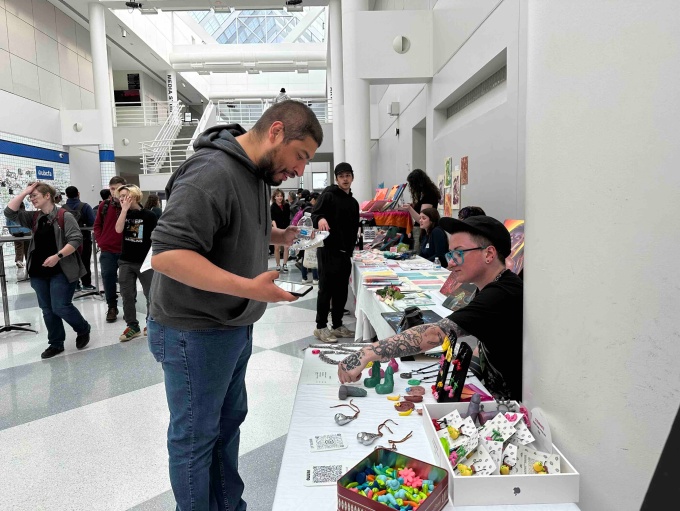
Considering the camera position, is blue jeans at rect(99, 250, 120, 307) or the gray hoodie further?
blue jeans at rect(99, 250, 120, 307)

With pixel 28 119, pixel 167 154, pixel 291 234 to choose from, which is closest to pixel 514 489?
pixel 291 234

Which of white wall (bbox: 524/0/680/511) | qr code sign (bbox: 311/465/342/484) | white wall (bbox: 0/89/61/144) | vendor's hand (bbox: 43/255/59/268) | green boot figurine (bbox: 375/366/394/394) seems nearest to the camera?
white wall (bbox: 524/0/680/511)

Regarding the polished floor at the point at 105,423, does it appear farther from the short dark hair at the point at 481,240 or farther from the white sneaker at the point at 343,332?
the short dark hair at the point at 481,240

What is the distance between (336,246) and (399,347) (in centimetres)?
272

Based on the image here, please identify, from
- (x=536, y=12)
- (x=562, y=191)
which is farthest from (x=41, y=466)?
(x=536, y=12)

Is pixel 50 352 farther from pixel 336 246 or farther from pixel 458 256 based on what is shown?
pixel 458 256

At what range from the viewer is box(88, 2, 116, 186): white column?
1177 cm

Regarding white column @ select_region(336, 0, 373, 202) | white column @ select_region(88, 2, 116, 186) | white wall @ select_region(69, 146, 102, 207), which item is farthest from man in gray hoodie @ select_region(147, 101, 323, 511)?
white wall @ select_region(69, 146, 102, 207)

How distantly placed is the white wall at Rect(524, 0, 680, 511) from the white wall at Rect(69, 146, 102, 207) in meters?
14.5

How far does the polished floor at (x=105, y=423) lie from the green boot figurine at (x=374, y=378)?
2.87ft

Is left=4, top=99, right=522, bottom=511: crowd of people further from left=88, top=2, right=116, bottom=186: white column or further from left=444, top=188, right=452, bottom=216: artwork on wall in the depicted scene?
left=88, top=2, right=116, bottom=186: white column

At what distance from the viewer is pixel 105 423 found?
9.09ft

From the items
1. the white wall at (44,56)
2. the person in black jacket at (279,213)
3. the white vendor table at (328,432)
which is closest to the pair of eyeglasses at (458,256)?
the white vendor table at (328,432)

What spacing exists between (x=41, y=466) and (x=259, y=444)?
3.61ft
